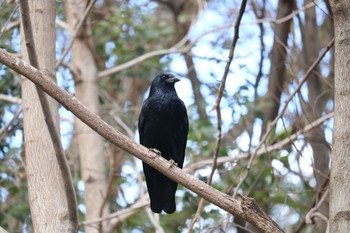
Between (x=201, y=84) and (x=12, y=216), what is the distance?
3.00 metres

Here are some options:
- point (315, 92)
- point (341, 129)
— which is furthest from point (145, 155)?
point (315, 92)

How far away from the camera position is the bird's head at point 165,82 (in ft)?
18.5

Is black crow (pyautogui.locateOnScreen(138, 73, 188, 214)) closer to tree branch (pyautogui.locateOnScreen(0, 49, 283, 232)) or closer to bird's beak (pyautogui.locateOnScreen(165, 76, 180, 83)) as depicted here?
bird's beak (pyautogui.locateOnScreen(165, 76, 180, 83))

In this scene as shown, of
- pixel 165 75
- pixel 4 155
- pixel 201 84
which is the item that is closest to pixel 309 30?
pixel 201 84

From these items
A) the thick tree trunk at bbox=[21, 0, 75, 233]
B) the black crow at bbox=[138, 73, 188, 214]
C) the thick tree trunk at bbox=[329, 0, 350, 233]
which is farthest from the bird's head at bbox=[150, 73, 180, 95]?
the thick tree trunk at bbox=[329, 0, 350, 233]

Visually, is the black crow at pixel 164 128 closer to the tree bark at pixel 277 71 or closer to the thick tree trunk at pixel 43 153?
the thick tree trunk at pixel 43 153

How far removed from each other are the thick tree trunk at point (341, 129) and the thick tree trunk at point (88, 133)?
10.6 ft

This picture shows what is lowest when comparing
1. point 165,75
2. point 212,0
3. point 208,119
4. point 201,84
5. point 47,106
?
point 47,106

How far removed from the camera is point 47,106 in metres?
3.84

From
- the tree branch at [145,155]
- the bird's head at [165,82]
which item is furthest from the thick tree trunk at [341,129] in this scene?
the bird's head at [165,82]

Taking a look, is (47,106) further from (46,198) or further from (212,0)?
(212,0)

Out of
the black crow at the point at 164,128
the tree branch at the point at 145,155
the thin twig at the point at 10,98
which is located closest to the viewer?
the tree branch at the point at 145,155

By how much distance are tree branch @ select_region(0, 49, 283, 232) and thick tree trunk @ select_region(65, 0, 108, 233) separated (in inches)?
116

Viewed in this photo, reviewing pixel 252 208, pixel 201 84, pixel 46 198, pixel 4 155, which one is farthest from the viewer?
pixel 201 84
